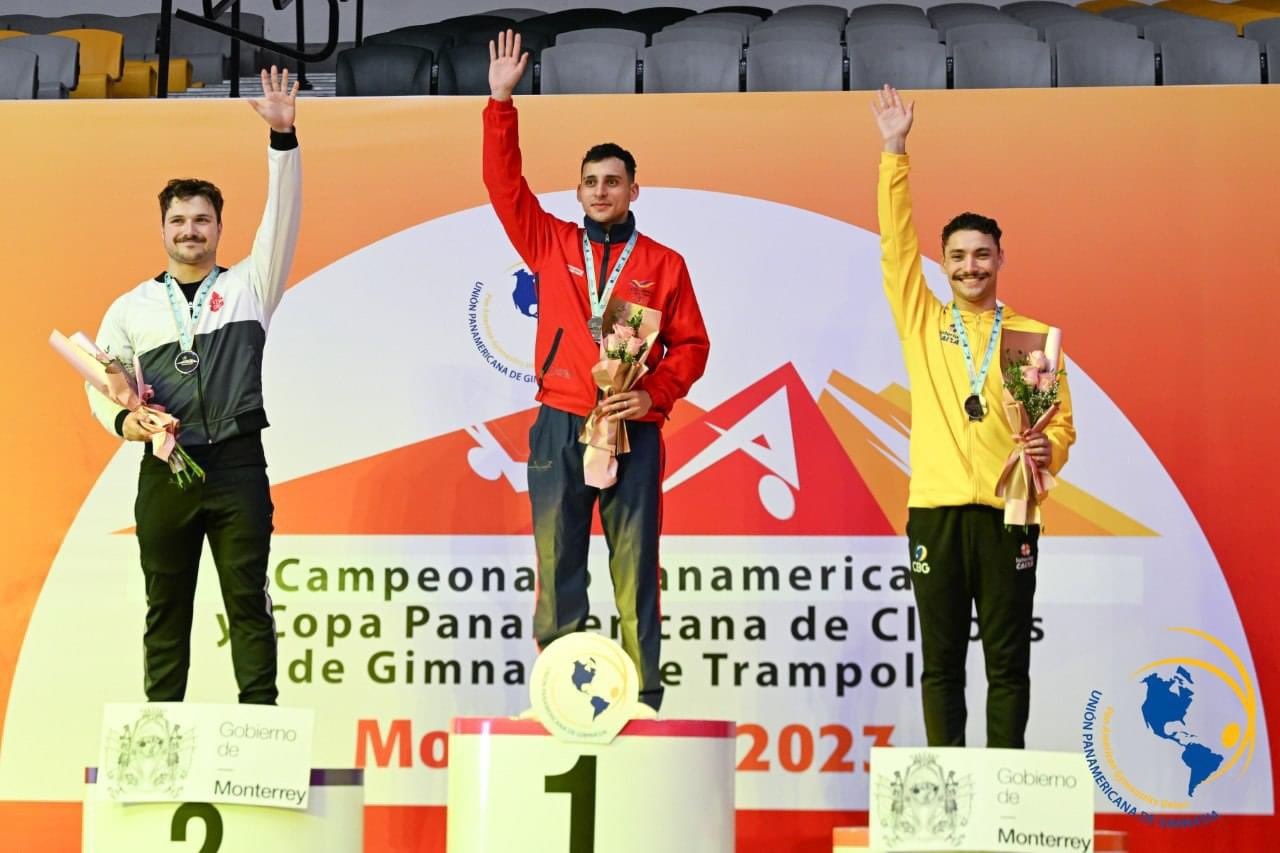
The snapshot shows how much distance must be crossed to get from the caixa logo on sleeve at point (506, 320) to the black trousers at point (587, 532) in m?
0.74

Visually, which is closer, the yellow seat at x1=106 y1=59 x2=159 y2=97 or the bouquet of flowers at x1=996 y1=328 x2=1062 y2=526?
the bouquet of flowers at x1=996 y1=328 x2=1062 y2=526

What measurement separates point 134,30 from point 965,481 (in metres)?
5.47

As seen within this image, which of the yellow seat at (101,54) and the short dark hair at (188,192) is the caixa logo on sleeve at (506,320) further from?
the yellow seat at (101,54)

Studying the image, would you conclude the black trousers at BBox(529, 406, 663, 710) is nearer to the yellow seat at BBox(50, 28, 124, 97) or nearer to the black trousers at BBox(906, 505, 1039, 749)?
the black trousers at BBox(906, 505, 1039, 749)

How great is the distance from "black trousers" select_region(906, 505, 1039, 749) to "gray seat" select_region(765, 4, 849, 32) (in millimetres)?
2835

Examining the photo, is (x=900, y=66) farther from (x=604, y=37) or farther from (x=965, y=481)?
(x=965, y=481)

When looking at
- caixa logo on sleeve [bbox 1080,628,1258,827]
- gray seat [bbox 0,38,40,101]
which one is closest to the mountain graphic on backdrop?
caixa logo on sleeve [bbox 1080,628,1258,827]

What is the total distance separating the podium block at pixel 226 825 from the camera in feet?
9.73

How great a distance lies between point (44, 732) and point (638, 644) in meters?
1.81

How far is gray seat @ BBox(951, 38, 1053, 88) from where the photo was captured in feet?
16.1

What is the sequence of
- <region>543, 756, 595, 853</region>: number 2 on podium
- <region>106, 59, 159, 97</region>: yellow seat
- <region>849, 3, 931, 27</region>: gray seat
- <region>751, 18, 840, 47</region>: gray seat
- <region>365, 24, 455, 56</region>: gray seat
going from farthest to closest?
<region>106, 59, 159, 97</region>: yellow seat < <region>849, 3, 931, 27</region>: gray seat < <region>365, 24, 455, 56</region>: gray seat < <region>751, 18, 840, 47</region>: gray seat < <region>543, 756, 595, 853</region>: number 2 on podium

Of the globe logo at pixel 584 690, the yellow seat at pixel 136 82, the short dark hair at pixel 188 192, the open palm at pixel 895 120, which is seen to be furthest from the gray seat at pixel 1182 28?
the yellow seat at pixel 136 82

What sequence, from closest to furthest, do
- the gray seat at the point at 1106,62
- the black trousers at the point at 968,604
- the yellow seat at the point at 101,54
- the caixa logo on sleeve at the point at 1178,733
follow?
the black trousers at the point at 968,604 < the caixa logo on sleeve at the point at 1178,733 < the gray seat at the point at 1106,62 < the yellow seat at the point at 101,54

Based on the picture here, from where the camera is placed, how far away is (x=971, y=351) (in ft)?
12.0
